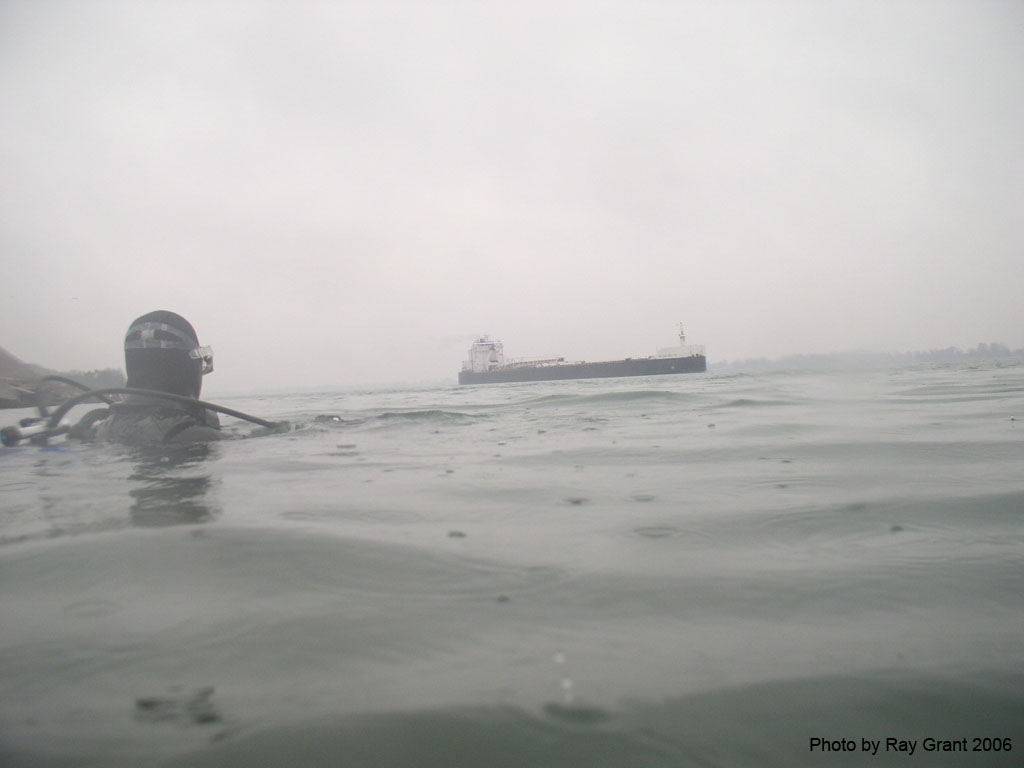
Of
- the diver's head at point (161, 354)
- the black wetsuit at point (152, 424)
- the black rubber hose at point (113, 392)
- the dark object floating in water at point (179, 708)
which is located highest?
the diver's head at point (161, 354)

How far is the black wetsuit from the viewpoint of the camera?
5.69 metres

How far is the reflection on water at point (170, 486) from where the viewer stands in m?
2.64

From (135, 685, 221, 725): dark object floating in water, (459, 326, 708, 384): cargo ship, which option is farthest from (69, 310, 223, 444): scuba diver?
(459, 326, 708, 384): cargo ship

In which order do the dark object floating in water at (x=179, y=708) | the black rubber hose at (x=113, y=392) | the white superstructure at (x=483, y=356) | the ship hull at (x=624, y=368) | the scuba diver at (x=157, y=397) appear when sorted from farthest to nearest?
the white superstructure at (x=483, y=356) → the ship hull at (x=624, y=368) → the scuba diver at (x=157, y=397) → the black rubber hose at (x=113, y=392) → the dark object floating in water at (x=179, y=708)

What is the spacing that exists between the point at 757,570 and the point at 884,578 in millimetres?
380

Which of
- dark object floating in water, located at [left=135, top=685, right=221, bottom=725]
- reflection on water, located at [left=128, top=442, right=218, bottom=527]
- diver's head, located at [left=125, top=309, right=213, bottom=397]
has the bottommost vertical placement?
dark object floating in water, located at [left=135, top=685, right=221, bottom=725]

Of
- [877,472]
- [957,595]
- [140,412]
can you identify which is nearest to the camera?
[957,595]

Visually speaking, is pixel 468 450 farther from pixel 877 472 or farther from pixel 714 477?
pixel 877 472

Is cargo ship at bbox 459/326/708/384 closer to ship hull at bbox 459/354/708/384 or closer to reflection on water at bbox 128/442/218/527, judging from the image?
ship hull at bbox 459/354/708/384

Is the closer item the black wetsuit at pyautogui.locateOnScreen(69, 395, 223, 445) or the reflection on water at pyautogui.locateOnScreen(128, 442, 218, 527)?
the reflection on water at pyautogui.locateOnScreen(128, 442, 218, 527)

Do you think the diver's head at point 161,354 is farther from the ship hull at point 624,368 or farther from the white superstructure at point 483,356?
the white superstructure at point 483,356

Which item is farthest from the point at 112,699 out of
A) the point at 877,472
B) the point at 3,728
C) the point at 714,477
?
the point at 877,472

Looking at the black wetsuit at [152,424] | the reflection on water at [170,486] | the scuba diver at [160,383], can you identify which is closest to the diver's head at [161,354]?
the scuba diver at [160,383]

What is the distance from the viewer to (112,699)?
1.11 meters
